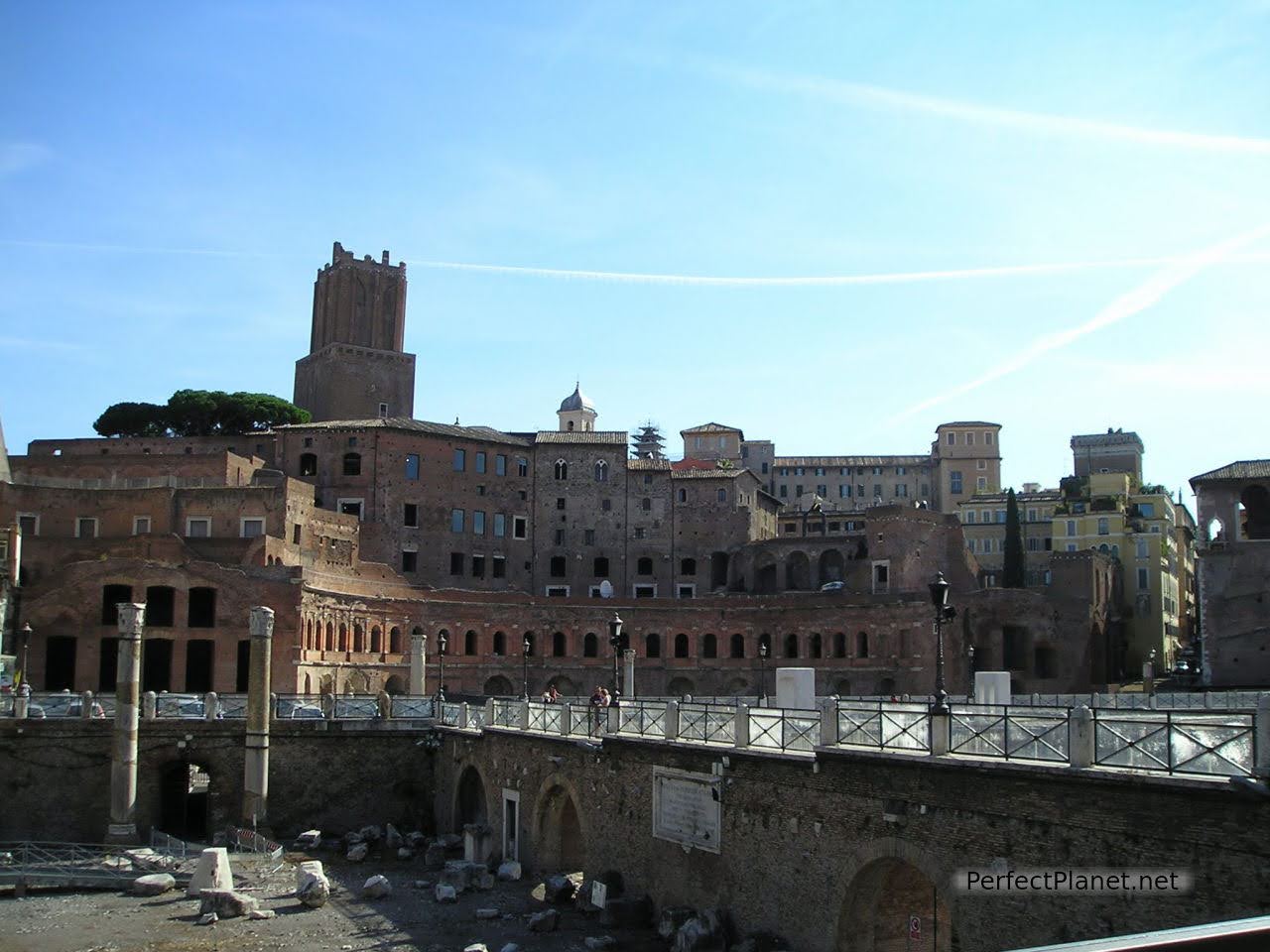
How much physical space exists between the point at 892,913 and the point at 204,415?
70.1m

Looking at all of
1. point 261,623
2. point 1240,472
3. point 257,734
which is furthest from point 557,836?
point 1240,472

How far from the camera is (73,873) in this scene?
2902 cm

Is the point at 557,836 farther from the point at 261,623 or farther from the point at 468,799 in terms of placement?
the point at 261,623

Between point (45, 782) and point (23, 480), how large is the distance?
94.0 feet

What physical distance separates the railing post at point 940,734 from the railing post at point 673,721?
24.1 ft

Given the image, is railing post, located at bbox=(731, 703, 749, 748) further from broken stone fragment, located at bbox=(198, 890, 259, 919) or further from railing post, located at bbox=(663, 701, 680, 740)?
broken stone fragment, located at bbox=(198, 890, 259, 919)

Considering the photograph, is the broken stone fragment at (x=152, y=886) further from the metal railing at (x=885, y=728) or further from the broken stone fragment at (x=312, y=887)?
the metal railing at (x=885, y=728)

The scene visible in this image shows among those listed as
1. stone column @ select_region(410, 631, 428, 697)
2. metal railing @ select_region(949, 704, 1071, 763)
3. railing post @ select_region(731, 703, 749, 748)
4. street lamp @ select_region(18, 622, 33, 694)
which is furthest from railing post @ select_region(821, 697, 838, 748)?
street lamp @ select_region(18, 622, 33, 694)

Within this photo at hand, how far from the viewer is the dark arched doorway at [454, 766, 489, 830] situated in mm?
34500

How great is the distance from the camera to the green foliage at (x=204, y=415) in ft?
261

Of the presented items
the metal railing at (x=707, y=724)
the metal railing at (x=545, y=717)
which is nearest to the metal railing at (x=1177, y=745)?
the metal railing at (x=707, y=724)

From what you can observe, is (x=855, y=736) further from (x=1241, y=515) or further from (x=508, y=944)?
(x=1241, y=515)

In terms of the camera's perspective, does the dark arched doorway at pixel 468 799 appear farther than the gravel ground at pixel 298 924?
Yes

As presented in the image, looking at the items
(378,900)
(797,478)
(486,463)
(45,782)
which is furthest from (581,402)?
(378,900)
